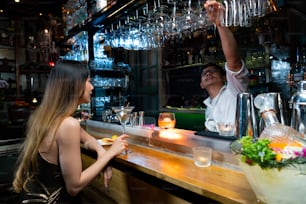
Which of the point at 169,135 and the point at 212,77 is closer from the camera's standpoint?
the point at 169,135

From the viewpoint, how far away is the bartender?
5.66 ft

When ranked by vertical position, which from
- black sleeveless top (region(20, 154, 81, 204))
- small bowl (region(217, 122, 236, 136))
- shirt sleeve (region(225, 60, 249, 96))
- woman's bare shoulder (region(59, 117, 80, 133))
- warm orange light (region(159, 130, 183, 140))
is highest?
shirt sleeve (region(225, 60, 249, 96))

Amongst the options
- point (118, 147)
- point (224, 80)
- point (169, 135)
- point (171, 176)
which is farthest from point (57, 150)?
point (224, 80)

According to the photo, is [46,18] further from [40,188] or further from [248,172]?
[248,172]

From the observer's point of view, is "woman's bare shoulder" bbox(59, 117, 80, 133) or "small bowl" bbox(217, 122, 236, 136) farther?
"small bowl" bbox(217, 122, 236, 136)

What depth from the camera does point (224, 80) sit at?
227cm

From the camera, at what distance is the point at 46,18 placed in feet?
16.9

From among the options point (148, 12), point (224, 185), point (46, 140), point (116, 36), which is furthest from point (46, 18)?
point (224, 185)

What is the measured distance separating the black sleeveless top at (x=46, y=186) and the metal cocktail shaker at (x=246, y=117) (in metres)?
0.85

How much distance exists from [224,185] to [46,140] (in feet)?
2.53

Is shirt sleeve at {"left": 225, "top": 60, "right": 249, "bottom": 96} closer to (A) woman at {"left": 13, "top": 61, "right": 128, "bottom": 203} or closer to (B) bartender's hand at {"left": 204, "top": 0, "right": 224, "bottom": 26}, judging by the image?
(B) bartender's hand at {"left": 204, "top": 0, "right": 224, "bottom": 26}

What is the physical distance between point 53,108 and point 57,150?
203 millimetres

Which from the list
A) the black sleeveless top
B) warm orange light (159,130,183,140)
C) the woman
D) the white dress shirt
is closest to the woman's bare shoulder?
the woman

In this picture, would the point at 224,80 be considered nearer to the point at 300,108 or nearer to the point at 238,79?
the point at 238,79
